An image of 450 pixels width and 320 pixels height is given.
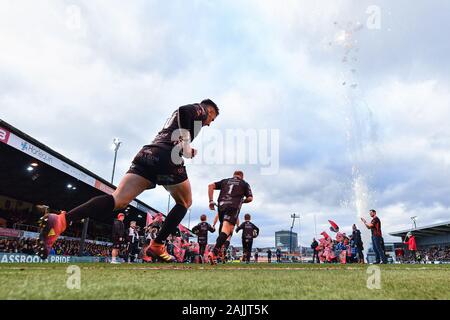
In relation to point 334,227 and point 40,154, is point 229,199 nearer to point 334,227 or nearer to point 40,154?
point 40,154

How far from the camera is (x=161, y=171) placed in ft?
13.3

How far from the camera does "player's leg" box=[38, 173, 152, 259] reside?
350 cm

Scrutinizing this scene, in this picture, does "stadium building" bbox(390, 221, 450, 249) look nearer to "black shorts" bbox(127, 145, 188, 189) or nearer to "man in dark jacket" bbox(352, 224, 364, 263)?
"man in dark jacket" bbox(352, 224, 364, 263)

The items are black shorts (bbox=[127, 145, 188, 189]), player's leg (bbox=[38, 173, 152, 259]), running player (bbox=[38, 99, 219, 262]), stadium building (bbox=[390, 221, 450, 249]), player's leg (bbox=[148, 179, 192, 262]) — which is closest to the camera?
player's leg (bbox=[38, 173, 152, 259])

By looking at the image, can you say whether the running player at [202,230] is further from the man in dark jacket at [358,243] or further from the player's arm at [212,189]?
the man in dark jacket at [358,243]

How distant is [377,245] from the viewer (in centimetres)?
1242

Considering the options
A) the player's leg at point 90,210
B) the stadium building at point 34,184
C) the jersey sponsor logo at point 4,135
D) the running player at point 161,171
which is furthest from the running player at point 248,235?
the stadium building at point 34,184

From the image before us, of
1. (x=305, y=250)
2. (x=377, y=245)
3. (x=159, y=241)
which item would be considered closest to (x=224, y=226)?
A: (x=159, y=241)

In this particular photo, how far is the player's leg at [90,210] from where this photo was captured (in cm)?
350

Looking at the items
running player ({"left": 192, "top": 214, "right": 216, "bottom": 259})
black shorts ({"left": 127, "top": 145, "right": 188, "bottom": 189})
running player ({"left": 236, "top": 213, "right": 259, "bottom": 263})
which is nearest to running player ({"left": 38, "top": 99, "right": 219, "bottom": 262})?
black shorts ({"left": 127, "top": 145, "right": 188, "bottom": 189})

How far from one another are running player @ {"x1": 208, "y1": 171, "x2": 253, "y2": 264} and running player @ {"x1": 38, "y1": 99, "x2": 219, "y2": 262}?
2.95 m

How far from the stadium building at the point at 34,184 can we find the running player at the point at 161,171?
1009cm
